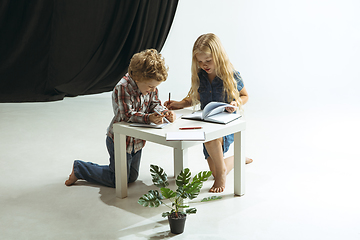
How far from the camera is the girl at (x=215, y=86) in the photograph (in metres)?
2.16

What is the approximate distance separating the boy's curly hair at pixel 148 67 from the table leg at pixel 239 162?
460mm

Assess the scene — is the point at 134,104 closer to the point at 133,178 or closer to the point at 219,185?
the point at 133,178

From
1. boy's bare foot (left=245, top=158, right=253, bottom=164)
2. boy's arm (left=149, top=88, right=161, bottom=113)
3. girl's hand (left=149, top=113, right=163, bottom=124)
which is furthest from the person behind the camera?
boy's bare foot (left=245, top=158, right=253, bottom=164)

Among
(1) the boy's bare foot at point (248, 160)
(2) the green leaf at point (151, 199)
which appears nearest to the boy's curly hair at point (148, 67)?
(2) the green leaf at point (151, 199)

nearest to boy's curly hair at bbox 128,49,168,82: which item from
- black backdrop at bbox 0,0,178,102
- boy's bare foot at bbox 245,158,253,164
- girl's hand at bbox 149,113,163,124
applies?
girl's hand at bbox 149,113,163,124

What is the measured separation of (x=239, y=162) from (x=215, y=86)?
1.50ft

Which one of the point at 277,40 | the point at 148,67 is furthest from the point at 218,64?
the point at 277,40

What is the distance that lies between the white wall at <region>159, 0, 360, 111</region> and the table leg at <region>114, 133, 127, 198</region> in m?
2.98

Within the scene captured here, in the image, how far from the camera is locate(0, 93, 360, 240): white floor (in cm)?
176

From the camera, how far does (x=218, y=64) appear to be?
2205 millimetres

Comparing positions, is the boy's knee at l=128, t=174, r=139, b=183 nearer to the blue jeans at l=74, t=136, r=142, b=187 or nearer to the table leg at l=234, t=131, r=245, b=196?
the blue jeans at l=74, t=136, r=142, b=187

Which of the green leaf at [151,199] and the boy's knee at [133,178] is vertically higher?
the green leaf at [151,199]

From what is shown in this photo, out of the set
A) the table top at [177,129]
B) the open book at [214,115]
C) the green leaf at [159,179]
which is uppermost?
the open book at [214,115]

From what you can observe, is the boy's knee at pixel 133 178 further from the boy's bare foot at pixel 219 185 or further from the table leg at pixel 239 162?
the table leg at pixel 239 162
